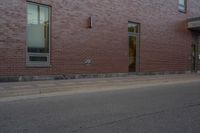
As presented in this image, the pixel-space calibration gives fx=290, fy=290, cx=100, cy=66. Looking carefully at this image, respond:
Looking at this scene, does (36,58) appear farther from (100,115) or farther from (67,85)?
Answer: (100,115)

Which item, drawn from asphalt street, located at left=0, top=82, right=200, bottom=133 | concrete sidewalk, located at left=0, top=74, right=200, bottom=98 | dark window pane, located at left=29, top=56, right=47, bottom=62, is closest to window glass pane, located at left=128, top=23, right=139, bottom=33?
concrete sidewalk, located at left=0, top=74, right=200, bottom=98

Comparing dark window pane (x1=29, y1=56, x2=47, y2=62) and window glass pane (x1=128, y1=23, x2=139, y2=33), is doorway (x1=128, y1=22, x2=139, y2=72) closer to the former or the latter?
window glass pane (x1=128, y1=23, x2=139, y2=33)

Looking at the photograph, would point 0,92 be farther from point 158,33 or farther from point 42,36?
point 158,33

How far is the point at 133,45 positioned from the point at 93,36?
11.6 feet

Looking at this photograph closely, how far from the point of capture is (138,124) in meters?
6.08

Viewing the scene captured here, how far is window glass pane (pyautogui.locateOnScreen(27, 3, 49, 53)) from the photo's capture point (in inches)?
497

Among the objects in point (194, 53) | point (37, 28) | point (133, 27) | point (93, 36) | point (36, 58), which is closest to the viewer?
point (36, 58)

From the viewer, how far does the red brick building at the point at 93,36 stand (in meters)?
12.1

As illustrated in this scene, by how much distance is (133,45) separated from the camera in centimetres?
1736

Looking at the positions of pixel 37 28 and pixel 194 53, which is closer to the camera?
pixel 37 28

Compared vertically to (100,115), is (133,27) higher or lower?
higher

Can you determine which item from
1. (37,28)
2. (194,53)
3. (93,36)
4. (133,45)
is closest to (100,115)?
(37,28)

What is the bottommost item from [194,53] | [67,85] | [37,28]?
[67,85]

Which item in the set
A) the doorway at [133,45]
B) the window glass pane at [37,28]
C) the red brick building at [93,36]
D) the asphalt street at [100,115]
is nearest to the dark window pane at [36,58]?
the red brick building at [93,36]
